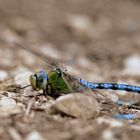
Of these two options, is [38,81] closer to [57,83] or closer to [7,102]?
[57,83]

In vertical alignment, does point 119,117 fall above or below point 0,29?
below

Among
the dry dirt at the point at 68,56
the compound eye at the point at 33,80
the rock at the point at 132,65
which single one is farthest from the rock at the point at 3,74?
the rock at the point at 132,65

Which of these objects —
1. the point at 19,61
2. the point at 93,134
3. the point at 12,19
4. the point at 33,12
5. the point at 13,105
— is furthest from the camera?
the point at 33,12

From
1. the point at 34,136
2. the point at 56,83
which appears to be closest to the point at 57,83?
the point at 56,83

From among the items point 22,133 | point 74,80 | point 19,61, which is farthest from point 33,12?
point 22,133

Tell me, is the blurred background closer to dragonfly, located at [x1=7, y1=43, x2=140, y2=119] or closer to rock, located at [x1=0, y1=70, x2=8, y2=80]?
rock, located at [x1=0, y1=70, x2=8, y2=80]

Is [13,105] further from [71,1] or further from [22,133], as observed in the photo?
[71,1]

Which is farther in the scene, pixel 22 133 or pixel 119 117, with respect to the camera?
pixel 119 117

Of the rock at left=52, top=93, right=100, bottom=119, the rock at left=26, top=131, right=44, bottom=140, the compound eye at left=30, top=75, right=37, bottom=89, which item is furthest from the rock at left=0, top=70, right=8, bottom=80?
the rock at left=26, top=131, right=44, bottom=140
